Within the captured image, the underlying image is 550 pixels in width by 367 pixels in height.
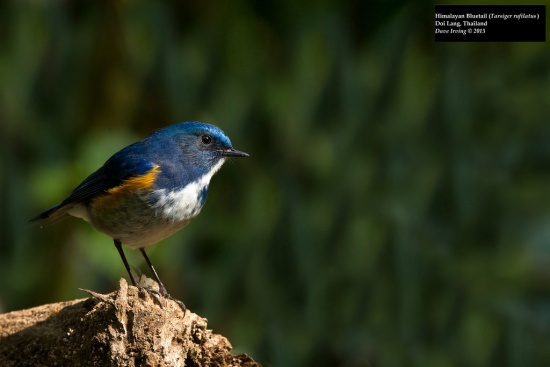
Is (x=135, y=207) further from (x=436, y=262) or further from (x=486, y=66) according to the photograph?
(x=486, y=66)

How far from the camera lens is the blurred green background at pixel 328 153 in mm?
5625

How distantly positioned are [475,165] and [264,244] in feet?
5.32

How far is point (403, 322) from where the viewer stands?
19.9 feet

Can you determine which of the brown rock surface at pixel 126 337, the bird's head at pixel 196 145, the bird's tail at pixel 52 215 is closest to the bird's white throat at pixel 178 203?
the bird's head at pixel 196 145

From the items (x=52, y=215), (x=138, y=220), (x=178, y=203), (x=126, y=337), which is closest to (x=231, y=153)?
(x=178, y=203)

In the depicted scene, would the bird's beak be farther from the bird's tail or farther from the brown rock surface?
the brown rock surface

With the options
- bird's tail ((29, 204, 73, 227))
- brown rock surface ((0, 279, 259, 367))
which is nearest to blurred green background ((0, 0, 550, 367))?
bird's tail ((29, 204, 73, 227))

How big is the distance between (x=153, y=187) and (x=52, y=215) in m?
0.78

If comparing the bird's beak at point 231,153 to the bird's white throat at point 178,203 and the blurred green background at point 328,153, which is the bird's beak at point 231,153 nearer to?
the bird's white throat at point 178,203

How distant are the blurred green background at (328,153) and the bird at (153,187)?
123cm

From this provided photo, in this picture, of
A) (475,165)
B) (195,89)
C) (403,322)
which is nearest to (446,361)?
(403,322)

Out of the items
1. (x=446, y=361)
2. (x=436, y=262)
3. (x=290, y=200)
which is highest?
(x=290, y=200)

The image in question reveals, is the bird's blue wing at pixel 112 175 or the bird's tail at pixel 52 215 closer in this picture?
the bird's blue wing at pixel 112 175

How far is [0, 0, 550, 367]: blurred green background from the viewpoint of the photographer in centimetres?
562
